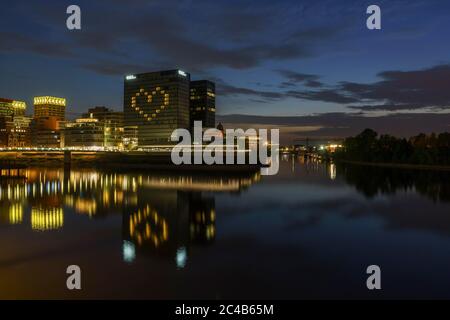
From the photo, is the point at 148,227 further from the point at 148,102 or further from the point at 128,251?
the point at 148,102

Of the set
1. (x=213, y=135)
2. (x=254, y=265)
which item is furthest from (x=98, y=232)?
(x=213, y=135)

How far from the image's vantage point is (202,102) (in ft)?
513

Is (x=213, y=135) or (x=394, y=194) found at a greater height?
(x=213, y=135)

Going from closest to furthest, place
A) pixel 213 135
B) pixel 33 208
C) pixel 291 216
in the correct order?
pixel 291 216 → pixel 33 208 → pixel 213 135

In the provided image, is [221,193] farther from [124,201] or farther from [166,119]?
[166,119]

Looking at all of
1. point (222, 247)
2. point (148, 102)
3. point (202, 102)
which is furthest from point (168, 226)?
point (202, 102)

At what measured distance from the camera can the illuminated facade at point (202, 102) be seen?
15625cm

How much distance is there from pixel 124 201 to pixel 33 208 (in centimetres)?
660

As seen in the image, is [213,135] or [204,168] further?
[213,135]

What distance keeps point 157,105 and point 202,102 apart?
2387 cm

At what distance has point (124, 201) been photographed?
1165 inches

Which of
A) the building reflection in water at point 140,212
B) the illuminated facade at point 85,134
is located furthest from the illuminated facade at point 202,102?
the building reflection in water at point 140,212

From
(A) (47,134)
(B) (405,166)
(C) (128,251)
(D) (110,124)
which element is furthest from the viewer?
(A) (47,134)
